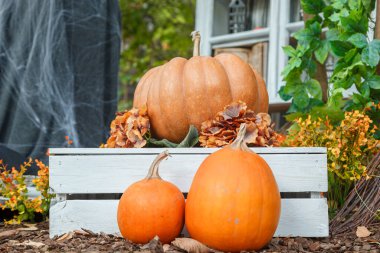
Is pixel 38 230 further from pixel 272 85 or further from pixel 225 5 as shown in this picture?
pixel 225 5

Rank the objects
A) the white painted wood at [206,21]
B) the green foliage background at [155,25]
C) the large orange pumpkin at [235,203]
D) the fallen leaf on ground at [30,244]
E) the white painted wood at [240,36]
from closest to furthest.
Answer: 1. the large orange pumpkin at [235,203]
2. the fallen leaf on ground at [30,244]
3. the white painted wood at [240,36]
4. the white painted wood at [206,21]
5. the green foliage background at [155,25]

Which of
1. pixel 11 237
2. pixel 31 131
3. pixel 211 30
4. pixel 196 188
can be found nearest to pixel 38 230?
pixel 11 237

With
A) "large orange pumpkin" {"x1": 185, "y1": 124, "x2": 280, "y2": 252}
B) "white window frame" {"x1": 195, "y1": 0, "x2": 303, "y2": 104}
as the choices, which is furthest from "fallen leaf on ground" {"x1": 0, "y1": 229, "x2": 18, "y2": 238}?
"white window frame" {"x1": 195, "y1": 0, "x2": 303, "y2": 104}

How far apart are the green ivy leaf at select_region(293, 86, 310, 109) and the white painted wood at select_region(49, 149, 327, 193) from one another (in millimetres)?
1046

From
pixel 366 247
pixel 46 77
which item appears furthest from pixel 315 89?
pixel 46 77

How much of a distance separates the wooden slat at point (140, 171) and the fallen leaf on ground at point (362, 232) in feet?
0.70

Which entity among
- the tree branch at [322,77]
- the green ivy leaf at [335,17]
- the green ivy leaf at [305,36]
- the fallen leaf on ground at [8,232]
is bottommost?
the fallen leaf on ground at [8,232]

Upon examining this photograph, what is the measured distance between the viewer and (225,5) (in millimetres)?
4391

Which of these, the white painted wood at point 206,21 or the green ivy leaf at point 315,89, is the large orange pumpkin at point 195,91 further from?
the white painted wood at point 206,21

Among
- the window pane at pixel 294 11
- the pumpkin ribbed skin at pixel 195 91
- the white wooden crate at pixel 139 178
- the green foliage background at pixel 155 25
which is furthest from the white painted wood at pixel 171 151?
the green foliage background at pixel 155 25

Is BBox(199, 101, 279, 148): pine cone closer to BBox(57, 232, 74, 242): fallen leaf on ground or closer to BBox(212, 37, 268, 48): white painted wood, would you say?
BBox(57, 232, 74, 242): fallen leaf on ground

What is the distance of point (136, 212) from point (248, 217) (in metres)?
0.36

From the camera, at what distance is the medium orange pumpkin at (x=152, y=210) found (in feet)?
5.61

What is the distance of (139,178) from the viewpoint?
6.34 ft
